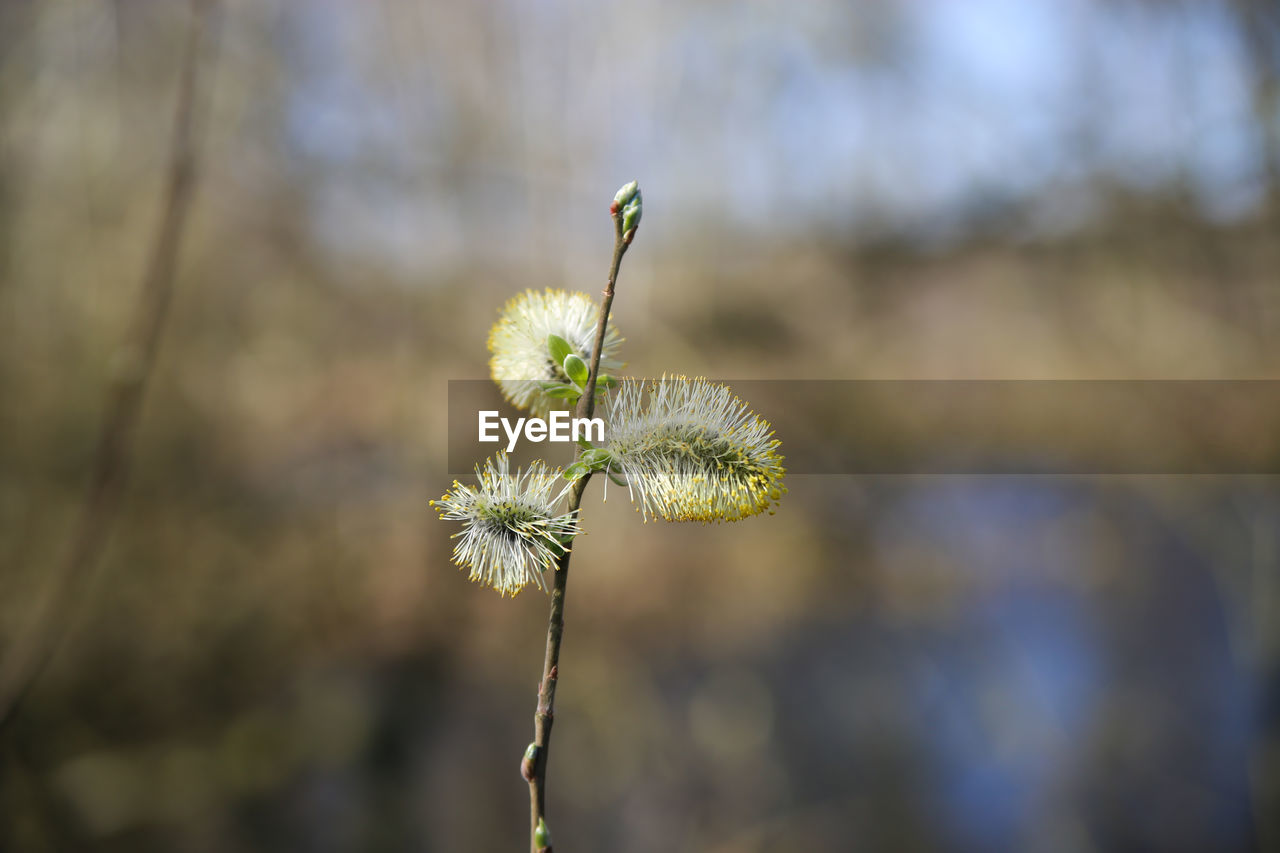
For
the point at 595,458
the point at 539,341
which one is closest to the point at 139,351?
the point at 539,341

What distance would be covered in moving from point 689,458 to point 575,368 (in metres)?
0.11

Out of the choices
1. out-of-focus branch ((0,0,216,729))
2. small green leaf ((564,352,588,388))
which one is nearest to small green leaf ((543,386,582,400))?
small green leaf ((564,352,588,388))

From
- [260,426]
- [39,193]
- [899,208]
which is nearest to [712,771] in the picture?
[260,426]

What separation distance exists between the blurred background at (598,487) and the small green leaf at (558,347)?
5.57 feet

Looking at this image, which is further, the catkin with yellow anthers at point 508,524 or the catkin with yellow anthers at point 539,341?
the catkin with yellow anthers at point 539,341

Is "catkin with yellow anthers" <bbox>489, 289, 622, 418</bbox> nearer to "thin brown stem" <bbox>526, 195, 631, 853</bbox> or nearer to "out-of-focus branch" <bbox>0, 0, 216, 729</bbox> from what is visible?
"thin brown stem" <bbox>526, 195, 631, 853</bbox>

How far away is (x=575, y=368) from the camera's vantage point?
0.53 meters

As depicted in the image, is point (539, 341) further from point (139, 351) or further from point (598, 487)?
point (598, 487)

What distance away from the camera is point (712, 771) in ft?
7.97

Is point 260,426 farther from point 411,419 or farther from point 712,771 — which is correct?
point 712,771

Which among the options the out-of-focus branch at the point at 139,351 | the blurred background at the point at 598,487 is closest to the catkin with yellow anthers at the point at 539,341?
the out-of-focus branch at the point at 139,351

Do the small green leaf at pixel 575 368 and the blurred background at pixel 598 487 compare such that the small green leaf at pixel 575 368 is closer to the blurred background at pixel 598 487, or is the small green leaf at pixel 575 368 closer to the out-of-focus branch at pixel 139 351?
the out-of-focus branch at pixel 139 351

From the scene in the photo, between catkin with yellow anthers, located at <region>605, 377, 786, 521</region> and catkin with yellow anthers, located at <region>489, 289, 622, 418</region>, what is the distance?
7 cm

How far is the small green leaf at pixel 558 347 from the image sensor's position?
58 centimetres
